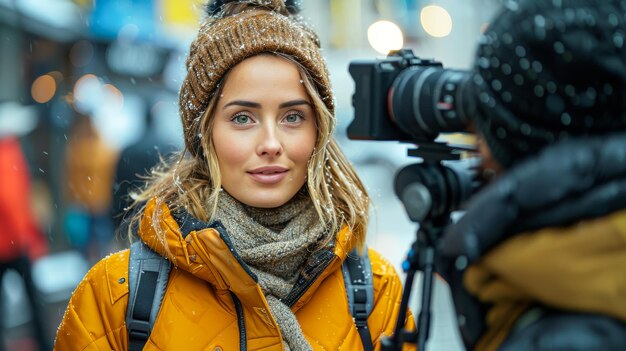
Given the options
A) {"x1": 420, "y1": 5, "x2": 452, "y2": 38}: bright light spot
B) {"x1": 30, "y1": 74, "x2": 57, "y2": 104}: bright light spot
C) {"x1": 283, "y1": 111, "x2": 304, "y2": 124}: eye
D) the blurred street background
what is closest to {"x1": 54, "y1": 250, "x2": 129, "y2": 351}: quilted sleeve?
{"x1": 283, "y1": 111, "x2": 304, "y2": 124}: eye

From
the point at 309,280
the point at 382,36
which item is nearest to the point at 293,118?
the point at 309,280

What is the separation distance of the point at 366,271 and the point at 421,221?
2.47ft

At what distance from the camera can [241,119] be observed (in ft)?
8.91

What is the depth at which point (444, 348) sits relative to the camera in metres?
6.65

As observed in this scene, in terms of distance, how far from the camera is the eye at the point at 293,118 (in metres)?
2.74

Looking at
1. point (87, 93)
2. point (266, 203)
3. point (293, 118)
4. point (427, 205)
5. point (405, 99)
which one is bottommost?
point (87, 93)

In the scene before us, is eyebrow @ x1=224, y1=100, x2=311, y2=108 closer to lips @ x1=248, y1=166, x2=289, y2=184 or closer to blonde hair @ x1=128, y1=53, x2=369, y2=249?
blonde hair @ x1=128, y1=53, x2=369, y2=249

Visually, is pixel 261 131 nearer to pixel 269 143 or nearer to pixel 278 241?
pixel 269 143

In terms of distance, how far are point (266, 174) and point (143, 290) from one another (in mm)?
490

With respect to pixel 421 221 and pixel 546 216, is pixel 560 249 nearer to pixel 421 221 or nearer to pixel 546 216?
pixel 546 216

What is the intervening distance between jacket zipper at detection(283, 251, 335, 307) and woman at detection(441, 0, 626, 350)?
1.00m

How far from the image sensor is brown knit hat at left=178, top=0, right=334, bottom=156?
2.72 m

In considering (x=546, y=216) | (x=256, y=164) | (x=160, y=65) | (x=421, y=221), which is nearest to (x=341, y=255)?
(x=256, y=164)

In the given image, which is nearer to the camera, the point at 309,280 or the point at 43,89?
the point at 309,280
